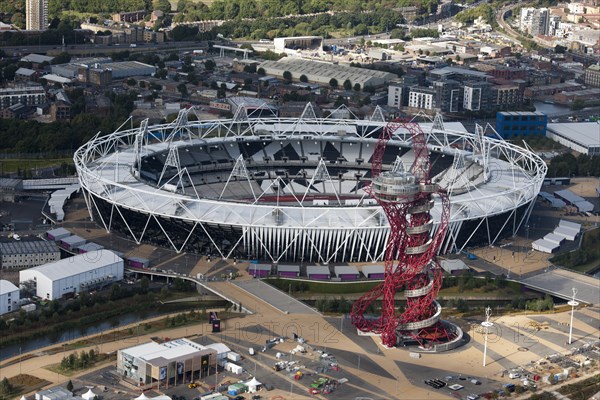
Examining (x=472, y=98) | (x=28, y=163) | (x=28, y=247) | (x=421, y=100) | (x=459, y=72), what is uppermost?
(x=459, y=72)

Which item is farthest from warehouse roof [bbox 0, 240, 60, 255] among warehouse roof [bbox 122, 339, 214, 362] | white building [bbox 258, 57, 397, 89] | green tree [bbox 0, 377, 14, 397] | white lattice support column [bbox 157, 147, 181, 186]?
white building [bbox 258, 57, 397, 89]

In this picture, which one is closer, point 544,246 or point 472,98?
point 544,246

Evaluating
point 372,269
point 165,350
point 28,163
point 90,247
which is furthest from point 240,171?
point 165,350

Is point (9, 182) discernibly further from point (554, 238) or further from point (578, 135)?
point (578, 135)

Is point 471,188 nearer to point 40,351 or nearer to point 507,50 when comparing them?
point 40,351

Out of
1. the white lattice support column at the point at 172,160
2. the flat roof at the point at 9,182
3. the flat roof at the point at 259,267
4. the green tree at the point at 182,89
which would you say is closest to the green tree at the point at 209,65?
the green tree at the point at 182,89

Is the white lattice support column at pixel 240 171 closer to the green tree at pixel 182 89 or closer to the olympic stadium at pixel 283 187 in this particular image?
the olympic stadium at pixel 283 187
